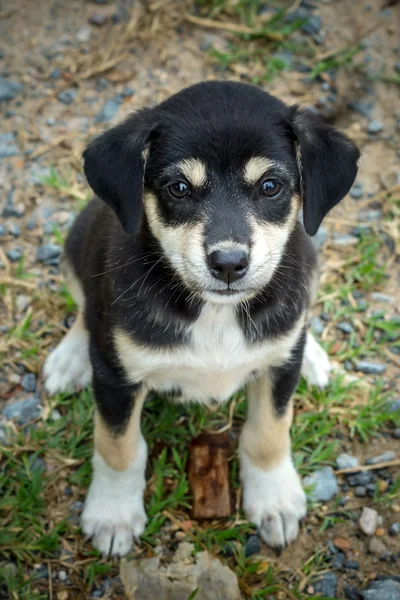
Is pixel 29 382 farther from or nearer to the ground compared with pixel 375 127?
nearer to the ground

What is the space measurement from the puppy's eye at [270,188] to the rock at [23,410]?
1.97 metres

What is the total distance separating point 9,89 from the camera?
18.6 feet

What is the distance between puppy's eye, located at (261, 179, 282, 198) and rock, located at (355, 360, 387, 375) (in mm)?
1733

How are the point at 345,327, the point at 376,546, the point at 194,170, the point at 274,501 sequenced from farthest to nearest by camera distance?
the point at 345,327 → the point at 274,501 → the point at 376,546 → the point at 194,170

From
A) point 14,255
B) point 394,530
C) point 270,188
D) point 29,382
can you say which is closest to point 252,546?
point 394,530

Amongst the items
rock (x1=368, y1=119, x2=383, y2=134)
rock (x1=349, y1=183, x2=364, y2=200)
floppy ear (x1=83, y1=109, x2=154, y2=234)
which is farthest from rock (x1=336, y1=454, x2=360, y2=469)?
rock (x1=368, y1=119, x2=383, y2=134)

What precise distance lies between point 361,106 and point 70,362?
303cm

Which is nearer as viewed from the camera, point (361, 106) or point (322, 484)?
point (322, 484)

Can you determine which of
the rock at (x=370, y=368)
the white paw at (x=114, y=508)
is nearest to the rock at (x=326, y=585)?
the white paw at (x=114, y=508)

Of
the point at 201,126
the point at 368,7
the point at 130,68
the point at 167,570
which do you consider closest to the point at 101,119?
the point at 130,68

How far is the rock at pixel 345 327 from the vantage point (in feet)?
15.1

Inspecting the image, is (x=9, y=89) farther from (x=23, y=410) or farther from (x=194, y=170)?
(x=194, y=170)

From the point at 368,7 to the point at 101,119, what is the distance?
7.90 feet

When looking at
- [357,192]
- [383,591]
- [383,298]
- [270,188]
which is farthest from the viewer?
[357,192]
